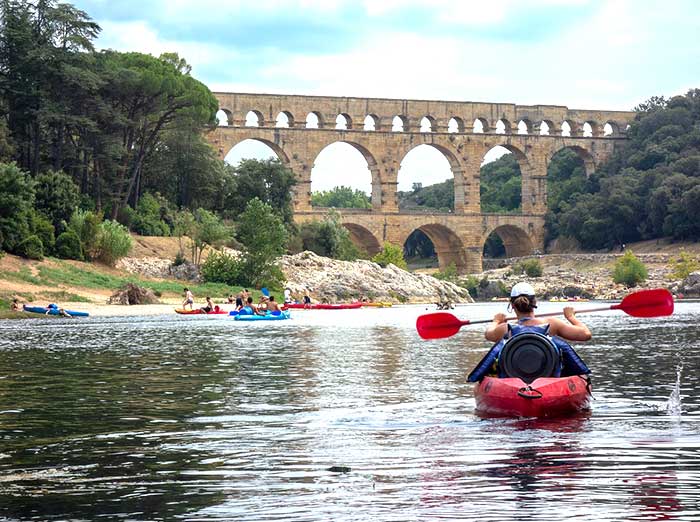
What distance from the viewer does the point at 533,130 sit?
268ft

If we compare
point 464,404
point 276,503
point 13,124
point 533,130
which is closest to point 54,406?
point 464,404

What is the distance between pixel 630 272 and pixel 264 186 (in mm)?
21210

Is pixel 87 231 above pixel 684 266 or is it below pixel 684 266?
above

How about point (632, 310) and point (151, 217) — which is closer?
point (632, 310)

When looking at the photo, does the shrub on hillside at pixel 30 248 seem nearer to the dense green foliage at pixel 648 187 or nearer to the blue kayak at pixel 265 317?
the blue kayak at pixel 265 317

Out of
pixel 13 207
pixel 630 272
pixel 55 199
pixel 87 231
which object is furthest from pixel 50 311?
pixel 630 272

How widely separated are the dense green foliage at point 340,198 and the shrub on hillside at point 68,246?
90.7m

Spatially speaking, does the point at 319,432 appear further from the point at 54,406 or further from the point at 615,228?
the point at 615,228

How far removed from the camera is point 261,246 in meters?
48.5

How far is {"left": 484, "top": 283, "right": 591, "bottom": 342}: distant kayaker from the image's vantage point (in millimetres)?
10219

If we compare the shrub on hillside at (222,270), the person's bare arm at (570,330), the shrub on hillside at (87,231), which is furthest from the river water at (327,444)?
the shrub on hillside at (222,270)

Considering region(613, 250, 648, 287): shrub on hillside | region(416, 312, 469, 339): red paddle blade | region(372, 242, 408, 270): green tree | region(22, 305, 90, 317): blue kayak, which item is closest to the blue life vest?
region(416, 312, 469, 339): red paddle blade

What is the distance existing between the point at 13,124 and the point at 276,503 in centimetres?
4469

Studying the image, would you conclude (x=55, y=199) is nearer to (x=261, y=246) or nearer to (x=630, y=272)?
(x=261, y=246)
